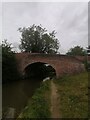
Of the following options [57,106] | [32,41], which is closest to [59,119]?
[57,106]

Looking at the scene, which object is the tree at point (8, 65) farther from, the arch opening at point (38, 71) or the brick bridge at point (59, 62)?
the arch opening at point (38, 71)

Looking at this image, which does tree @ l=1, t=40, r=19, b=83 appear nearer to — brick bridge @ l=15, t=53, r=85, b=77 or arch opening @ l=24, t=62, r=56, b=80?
brick bridge @ l=15, t=53, r=85, b=77

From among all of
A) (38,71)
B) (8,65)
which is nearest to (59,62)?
(8,65)

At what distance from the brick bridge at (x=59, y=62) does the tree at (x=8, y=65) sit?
1.75 meters

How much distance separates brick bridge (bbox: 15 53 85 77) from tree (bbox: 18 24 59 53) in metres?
9.44

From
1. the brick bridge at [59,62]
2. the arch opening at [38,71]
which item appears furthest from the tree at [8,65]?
the arch opening at [38,71]

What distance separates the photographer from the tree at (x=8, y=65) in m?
29.0

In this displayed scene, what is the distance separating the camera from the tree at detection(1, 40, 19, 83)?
28981mm

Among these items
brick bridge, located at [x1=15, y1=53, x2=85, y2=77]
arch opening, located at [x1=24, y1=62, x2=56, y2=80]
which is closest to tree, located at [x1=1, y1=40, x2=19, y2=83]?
brick bridge, located at [x1=15, y1=53, x2=85, y2=77]

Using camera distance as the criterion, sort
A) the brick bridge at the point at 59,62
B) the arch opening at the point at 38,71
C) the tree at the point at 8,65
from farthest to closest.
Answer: the arch opening at the point at 38,71, the brick bridge at the point at 59,62, the tree at the point at 8,65

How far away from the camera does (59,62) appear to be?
31938mm

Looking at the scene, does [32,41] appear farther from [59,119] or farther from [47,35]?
[59,119]

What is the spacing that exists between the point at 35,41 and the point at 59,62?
43.2 ft

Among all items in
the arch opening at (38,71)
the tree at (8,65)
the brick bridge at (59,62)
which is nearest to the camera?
the tree at (8,65)
